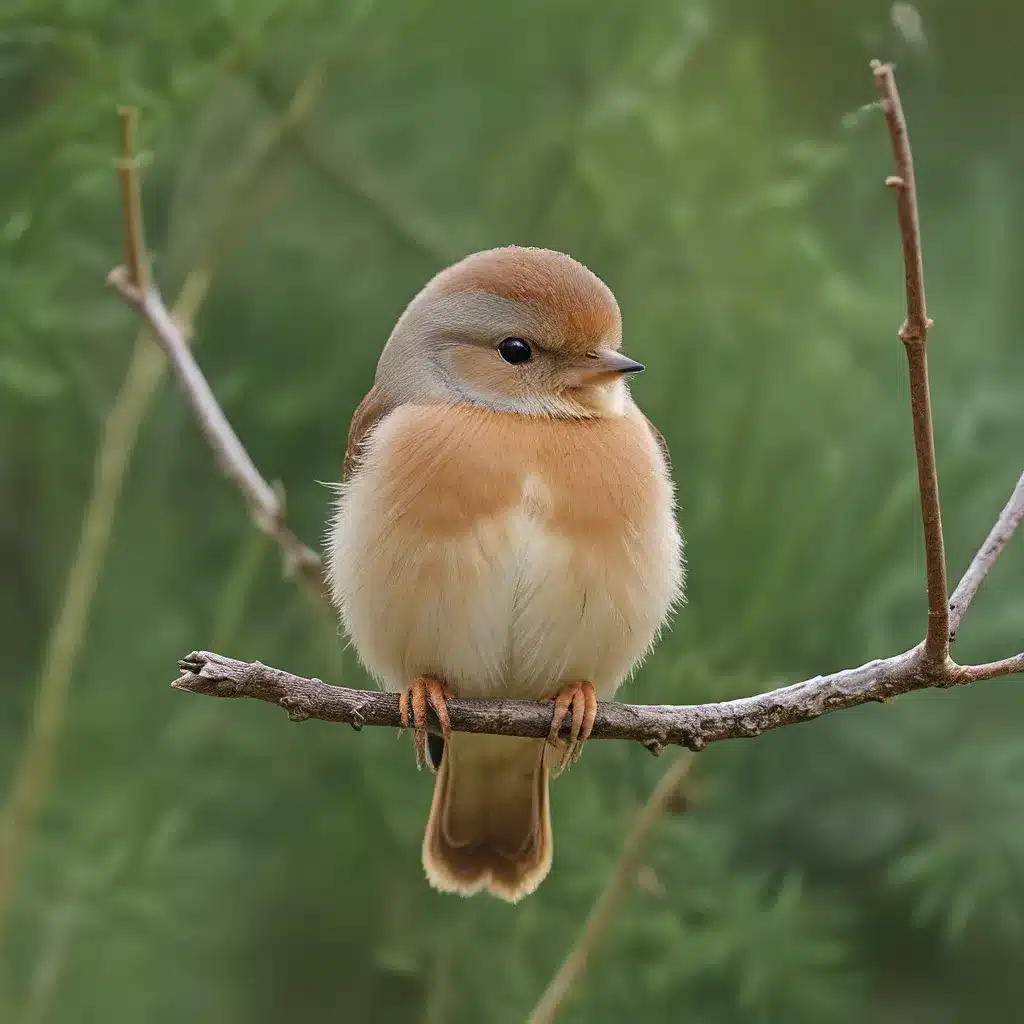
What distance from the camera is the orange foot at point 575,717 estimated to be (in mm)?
2422

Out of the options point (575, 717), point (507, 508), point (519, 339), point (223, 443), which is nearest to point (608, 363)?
point (519, 339)

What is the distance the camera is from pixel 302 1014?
3453mm

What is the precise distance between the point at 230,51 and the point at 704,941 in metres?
2.30

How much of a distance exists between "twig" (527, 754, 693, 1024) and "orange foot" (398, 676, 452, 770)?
1.62 ft

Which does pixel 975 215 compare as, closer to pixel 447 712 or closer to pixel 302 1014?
pixel 447 712

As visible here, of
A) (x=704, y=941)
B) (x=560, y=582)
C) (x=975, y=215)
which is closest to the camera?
(x=560, y=582)

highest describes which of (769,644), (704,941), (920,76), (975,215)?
(920,76)

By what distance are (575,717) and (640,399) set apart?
1.31m

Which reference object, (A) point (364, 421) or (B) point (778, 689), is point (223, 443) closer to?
(A) point (364, 421)

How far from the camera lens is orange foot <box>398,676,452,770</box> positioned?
7.75 ft

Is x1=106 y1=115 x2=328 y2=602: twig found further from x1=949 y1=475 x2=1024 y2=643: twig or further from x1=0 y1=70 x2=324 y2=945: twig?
x1=949 y1=475 x2=1024 y2=643: twig

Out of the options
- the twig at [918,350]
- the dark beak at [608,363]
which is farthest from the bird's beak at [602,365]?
the twig at [918,350]

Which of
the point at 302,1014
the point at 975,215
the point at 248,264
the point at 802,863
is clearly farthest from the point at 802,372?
the point at 302,1014

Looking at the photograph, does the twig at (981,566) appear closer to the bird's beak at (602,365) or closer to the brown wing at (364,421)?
the bird's beak at (602,365)
